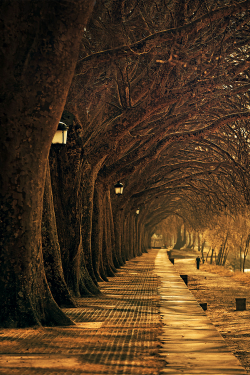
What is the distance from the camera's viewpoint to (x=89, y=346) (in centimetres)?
571

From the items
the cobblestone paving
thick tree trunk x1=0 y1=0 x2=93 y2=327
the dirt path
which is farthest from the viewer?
the dirt path

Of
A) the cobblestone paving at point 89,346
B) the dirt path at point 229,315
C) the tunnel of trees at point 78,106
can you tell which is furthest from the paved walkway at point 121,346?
the dirt path at point 229,315

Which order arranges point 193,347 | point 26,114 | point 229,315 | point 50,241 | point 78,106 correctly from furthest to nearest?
point 229,315, point 78,106, point 50,241, point 26,114, point 193,347

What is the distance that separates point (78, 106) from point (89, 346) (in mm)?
7322

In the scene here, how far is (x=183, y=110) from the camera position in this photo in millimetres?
15039

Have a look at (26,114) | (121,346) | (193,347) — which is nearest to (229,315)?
(193,347)

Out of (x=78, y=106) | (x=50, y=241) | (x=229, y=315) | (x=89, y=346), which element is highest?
(x=78, y=106)

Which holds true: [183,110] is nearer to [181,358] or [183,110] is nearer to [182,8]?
[182,8]

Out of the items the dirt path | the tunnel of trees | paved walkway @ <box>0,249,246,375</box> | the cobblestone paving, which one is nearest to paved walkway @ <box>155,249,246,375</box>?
paved walkway @ <box>0,249,246,375</box>

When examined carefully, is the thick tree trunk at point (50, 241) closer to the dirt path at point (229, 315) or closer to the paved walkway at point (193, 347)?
the paved walkway at point (193, 347)

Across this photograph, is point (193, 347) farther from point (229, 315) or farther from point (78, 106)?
point (229, 315)

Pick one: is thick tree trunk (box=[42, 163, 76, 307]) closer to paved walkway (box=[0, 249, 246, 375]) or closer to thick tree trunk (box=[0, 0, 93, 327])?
paved walkway (box=[0, 249, 246, 375])

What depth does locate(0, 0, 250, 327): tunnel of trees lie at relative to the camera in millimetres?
6273

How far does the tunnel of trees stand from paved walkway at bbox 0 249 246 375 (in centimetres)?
68
